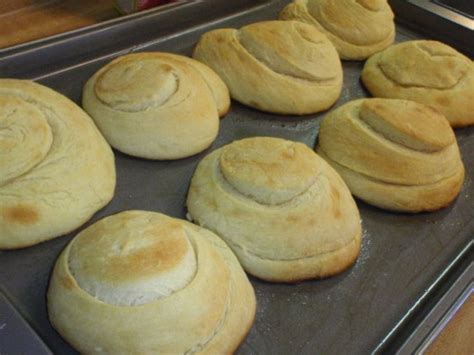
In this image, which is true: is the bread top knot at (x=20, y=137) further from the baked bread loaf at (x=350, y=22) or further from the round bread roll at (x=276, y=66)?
the baked bread loaf at (x=350, y=22)

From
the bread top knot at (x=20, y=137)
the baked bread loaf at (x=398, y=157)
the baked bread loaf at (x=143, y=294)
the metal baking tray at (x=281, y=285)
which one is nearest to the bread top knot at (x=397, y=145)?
the baked bread loaf at (x=398, y=157)

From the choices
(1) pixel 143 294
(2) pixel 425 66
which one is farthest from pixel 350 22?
(1) pixel 143 294

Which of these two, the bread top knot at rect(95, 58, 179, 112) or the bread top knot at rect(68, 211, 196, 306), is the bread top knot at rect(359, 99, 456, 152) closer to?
the bread top knot at rect(95, 58, 179, 112)

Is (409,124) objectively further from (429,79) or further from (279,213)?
(279,213)

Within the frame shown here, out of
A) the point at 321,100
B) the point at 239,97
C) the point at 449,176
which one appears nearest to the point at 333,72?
the point at 321,100

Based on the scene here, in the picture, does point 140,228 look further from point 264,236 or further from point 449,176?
point 449,176

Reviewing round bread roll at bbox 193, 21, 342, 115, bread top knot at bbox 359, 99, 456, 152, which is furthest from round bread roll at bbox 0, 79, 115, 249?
bread top knot at bbox 359, 99, 456, 152
